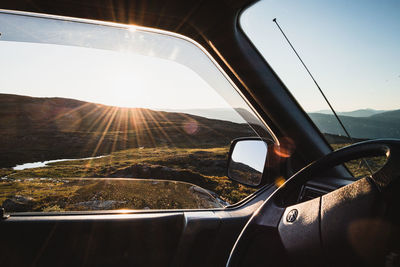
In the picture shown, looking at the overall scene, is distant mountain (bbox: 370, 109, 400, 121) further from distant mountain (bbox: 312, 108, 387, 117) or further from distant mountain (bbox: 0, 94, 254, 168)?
distant mountain (bbox: 0, 94, 254, 168)

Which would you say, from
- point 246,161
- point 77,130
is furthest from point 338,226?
point 77,130

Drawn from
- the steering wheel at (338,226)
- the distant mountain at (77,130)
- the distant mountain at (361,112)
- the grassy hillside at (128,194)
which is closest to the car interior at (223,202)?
the steering wheel at (338,226)

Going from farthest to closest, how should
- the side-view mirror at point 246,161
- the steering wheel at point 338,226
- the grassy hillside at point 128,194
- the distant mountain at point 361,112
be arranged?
the grassy hillside at point 128,194 → the side-view mirror at point 246,161 → the distant mountain at point 361,112 → the steering wheel at point 338,226

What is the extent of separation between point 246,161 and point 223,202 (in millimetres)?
528

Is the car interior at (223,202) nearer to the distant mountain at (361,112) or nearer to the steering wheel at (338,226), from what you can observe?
the steering wheel at (338,226)

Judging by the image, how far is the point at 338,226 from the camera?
929 millimetres

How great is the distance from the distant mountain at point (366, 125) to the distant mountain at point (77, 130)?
145 inches

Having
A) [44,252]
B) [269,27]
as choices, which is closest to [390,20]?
[269,27]

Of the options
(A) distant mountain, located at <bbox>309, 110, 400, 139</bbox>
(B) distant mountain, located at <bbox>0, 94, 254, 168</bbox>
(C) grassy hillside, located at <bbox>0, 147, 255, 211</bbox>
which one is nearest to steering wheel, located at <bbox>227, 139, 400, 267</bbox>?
(A) distant mountain, located at <bbox>309, 110, 400, 139</bbox>

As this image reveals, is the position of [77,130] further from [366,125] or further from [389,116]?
[389,116]

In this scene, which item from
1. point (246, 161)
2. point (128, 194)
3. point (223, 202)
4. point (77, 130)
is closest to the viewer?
point (246, 161)

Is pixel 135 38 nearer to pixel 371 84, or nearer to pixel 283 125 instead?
pixel 283 125

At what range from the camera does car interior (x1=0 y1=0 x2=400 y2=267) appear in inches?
48.3

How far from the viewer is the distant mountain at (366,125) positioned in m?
1.28
